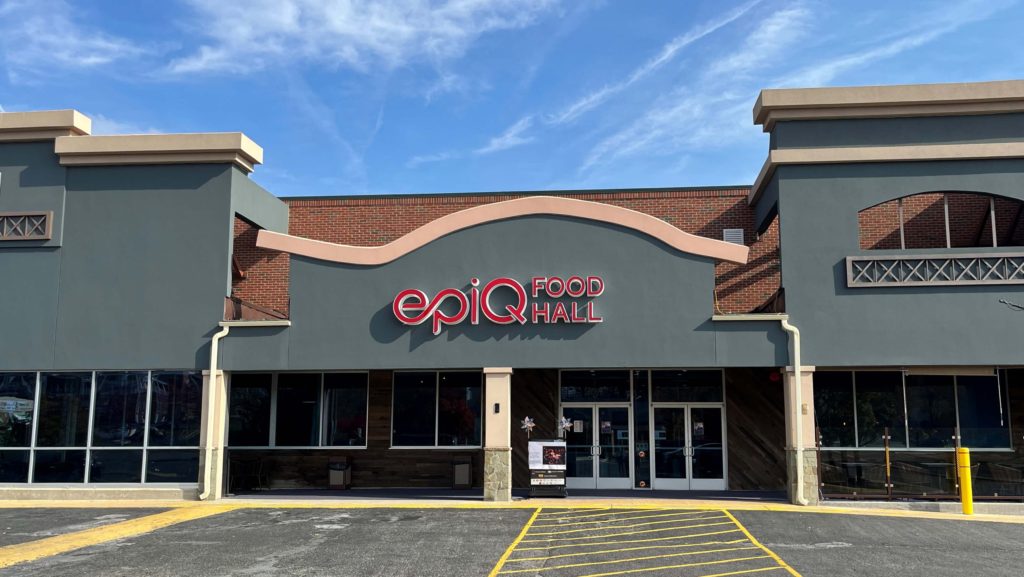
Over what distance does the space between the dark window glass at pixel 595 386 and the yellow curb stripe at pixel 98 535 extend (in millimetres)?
8590

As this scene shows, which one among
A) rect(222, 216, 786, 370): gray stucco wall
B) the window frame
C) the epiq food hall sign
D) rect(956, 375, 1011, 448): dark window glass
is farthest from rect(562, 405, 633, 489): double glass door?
rect(956, 375, 1011, 448): dark window glass

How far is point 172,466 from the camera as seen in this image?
64.2ft

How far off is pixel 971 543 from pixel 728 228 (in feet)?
35.3

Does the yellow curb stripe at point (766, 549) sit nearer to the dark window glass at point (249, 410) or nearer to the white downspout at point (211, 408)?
the white downspout at point (211, 408)

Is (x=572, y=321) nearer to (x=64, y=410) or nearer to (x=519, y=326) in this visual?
(x=519, y=326)

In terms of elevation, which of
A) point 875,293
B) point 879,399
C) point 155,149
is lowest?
point 879,399

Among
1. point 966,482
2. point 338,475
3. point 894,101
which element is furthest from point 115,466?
point 894,101

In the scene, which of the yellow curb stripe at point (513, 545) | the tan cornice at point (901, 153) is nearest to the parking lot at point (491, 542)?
the yellow curb stripe at point (513, 545)

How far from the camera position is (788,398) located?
61.3 ft

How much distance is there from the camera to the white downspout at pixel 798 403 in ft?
59.1

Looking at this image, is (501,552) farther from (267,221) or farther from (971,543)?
(267,221)

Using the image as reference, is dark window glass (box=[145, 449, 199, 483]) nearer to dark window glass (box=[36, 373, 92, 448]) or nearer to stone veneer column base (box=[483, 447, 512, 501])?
dark window glass (box=[36, 373, 92, 448])

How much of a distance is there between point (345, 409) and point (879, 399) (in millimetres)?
13212

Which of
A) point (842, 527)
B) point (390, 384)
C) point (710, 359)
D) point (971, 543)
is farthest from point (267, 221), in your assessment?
point (971, 543)
